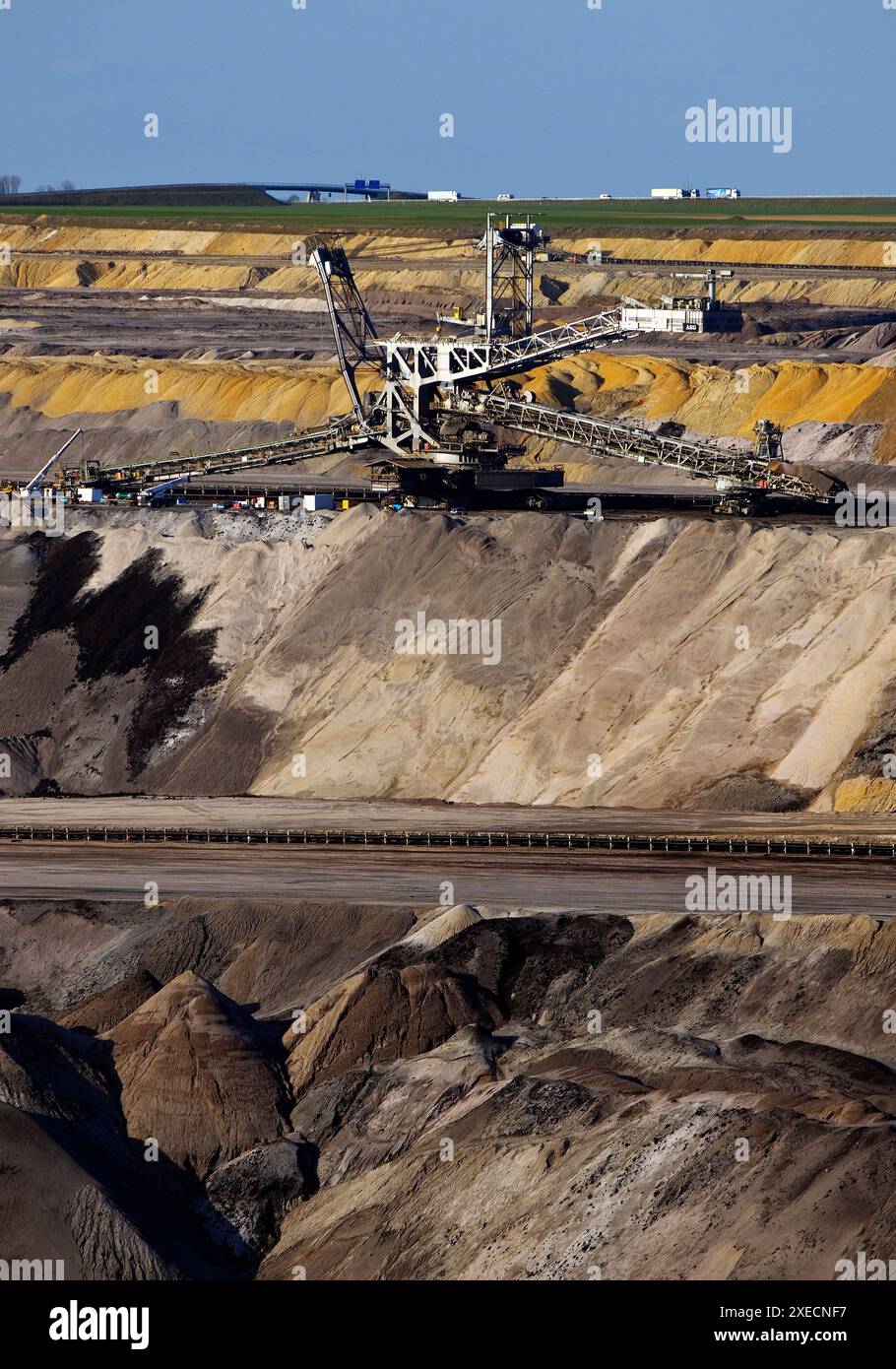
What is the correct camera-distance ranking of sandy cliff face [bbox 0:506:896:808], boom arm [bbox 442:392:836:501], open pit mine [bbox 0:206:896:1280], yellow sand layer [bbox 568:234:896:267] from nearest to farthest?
open pit mine [bbox 0:206:896:1280]
sandy cliff face [bbox 0:506:896:808]
boom arm [bbox 442:392:836:501]
yellow sand layer [bbox 568:234:896:267]

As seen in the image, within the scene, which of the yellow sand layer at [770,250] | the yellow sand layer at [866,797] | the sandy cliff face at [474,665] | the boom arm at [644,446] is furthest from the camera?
the yellow sand layer at [770,250]

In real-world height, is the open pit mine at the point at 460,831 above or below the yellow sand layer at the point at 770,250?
below

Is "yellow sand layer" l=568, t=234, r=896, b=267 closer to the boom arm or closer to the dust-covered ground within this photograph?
the boom arm

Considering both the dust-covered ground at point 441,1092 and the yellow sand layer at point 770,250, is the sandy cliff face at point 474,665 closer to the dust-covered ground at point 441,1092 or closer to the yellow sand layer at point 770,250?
the dust-covered ground at point 441,1092

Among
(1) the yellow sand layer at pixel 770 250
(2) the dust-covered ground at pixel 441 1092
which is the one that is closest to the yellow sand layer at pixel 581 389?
(2) the dust-covered ground at pixel 441 1092

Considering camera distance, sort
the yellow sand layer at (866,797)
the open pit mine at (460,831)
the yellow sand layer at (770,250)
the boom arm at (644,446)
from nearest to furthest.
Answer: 1. the open pit mine at (460,831)
2. the yellow sand layer at (866,797)
3. the boom arm at (644,446)
4. the yellow sand layer at (770,250)

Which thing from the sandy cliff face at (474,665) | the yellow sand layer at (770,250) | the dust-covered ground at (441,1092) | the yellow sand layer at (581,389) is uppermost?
the yellow sand layer at (770,250)

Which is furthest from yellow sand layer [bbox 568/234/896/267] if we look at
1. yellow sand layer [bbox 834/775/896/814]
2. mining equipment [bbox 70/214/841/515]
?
yellow sand layer [bbox 834/775/896/814]

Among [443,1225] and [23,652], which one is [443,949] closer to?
[443,1225]

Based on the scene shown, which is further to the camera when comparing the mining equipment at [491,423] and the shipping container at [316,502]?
the shipping container at [316,502]

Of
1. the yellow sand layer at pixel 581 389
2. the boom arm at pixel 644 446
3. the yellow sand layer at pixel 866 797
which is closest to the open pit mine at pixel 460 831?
the yellow sand layer at pixel 866 797

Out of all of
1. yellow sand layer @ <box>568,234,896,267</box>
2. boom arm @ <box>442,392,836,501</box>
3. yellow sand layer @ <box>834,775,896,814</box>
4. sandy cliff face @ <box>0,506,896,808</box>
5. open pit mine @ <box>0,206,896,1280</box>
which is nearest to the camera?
open pit mine @ <box>0,206,896,1280</box>
